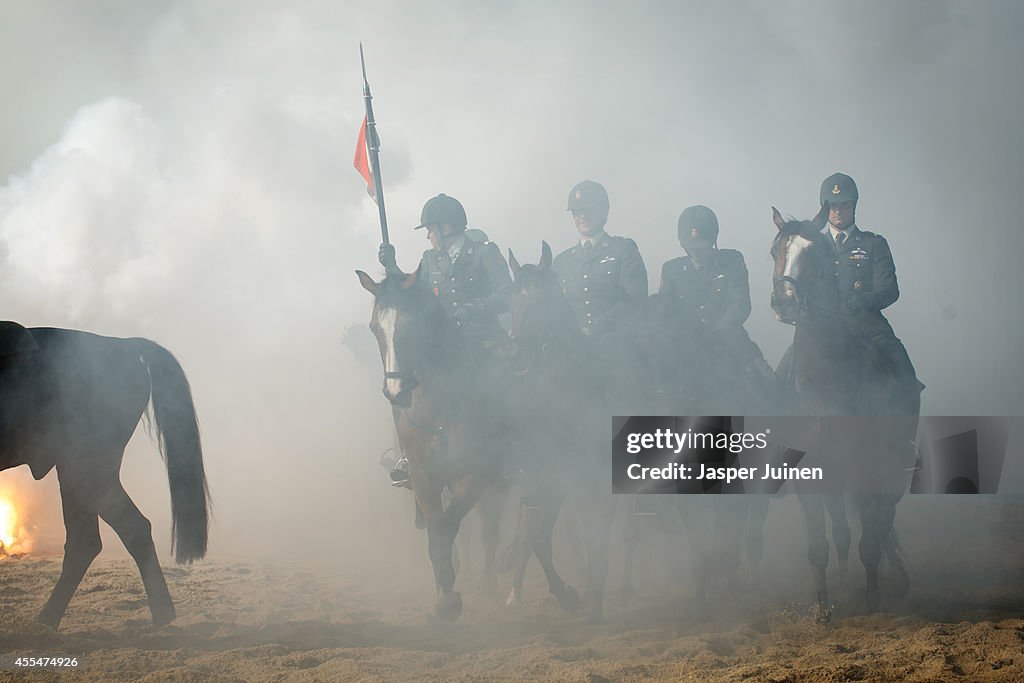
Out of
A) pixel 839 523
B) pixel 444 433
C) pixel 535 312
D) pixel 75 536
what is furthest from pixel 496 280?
pixel 75 536

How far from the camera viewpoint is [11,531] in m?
11.9

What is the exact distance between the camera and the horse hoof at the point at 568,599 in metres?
7.26

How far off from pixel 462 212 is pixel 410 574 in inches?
182

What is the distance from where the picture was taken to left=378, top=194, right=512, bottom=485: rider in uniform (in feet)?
25.1

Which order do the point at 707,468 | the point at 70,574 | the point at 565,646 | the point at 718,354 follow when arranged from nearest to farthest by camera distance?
1. the point at 565,646
2. the point at 70,574
3. the point at 707,468
4. the point at 718,354

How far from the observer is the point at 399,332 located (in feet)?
20.4

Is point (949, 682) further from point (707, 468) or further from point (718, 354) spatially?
point (718, 354)

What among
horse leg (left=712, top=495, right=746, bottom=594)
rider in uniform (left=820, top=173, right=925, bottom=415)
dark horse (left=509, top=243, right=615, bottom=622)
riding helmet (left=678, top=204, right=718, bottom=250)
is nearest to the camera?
dark horse (left=509, top=243, right=615, bottom=622)

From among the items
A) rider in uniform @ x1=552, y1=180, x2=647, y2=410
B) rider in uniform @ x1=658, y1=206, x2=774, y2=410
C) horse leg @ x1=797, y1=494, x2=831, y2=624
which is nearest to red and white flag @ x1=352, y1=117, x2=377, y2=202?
rider in uniform @ x1=552, y1=180, x2=647, y2=410

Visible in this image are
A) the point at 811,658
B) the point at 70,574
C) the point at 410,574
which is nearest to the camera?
the point at 811,658

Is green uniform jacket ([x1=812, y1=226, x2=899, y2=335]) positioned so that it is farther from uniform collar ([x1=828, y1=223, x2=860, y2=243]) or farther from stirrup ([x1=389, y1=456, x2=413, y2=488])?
stirrup ([x1=389, y1=456, x2=413, y2=488])

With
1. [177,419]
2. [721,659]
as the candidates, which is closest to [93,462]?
[177,419]

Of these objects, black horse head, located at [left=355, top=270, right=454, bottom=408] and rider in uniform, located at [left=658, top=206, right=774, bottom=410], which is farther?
rider in uniform, located at [left=658, top=206, right=774, bottom=410]

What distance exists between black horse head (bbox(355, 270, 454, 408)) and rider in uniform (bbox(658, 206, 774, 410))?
114 inches
